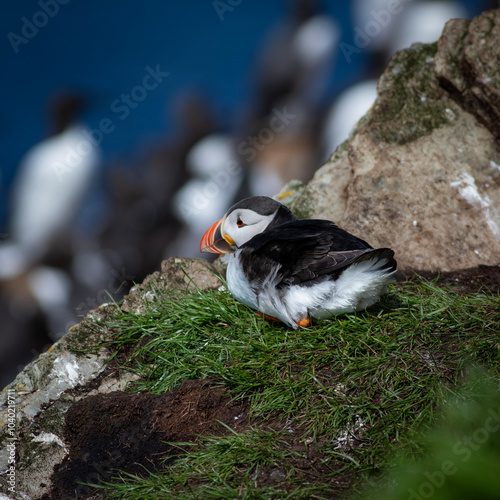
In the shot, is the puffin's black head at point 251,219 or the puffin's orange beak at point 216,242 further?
the puffin's orange beak at point 216,242

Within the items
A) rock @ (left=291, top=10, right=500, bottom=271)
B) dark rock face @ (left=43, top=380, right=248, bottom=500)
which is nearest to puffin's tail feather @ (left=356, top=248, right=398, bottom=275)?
dark rock face @ (left=43, top=380, right=248, bottom=500)

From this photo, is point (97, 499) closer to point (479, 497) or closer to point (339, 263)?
point (339, 263)

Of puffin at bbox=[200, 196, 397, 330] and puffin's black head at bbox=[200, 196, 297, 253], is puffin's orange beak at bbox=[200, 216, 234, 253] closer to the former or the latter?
puffin's black head at bbox=[200, 196, 297, 253]

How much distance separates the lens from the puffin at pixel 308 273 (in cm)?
302

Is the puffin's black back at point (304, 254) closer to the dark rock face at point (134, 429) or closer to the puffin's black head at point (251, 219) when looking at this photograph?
the puffin's black head at point (251, 219)

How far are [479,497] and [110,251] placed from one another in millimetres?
8863
